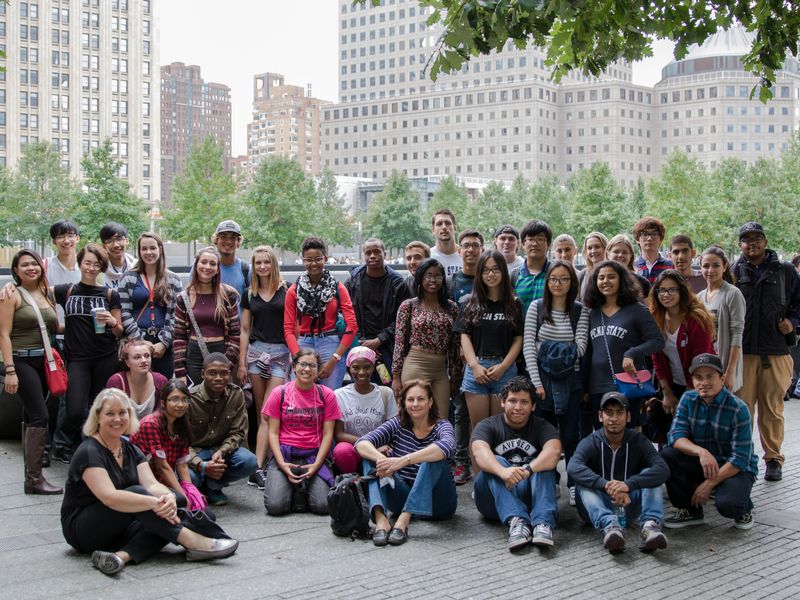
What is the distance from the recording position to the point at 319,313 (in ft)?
28.8

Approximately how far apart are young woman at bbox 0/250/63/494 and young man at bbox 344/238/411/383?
2910mm

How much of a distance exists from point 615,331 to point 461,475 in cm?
201

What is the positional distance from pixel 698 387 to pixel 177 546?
4.15 m

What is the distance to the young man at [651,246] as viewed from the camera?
9086 millimetres

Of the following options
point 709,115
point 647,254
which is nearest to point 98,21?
point 709,115

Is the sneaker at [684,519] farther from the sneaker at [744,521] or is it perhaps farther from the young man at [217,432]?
the young man at [217,432]

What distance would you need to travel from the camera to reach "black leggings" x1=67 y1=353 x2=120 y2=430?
327 inches

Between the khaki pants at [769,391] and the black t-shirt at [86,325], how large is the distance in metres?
5.99

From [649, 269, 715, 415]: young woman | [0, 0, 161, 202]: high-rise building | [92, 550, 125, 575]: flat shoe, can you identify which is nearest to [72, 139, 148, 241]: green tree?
[0, 0, 161, 202]: high-rise building

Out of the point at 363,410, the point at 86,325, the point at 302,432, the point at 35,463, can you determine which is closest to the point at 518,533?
the point at 363,410

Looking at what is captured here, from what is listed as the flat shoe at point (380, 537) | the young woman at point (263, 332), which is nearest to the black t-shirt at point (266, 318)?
the young woman at point (263, 332)

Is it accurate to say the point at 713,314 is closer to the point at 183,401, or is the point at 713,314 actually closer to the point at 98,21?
the point at 183,401

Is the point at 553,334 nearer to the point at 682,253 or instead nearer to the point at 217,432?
the point at 682,253

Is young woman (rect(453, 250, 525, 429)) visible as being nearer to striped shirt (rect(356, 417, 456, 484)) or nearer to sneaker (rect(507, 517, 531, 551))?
striped shirt (rect(356, 417, 456, 484))
